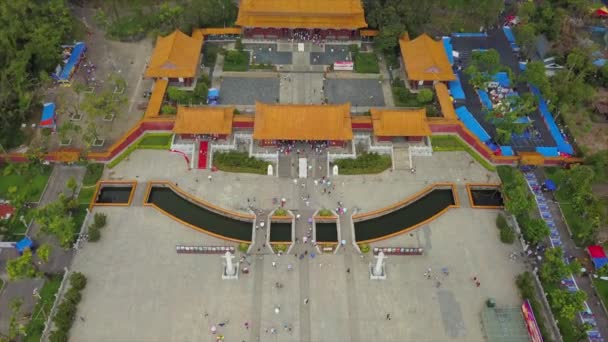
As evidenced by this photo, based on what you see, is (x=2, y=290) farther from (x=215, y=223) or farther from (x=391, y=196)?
(x=391, y=196)

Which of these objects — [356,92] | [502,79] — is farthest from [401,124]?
[502,79]

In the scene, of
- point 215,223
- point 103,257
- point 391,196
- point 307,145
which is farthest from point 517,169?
point 103,257

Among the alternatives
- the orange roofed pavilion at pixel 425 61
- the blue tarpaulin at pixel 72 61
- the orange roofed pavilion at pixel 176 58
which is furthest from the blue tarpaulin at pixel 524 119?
the blue tarpaulin at pixel 72 61

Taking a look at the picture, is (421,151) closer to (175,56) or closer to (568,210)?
(568,210)

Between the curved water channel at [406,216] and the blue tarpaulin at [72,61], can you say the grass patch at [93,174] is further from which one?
the curved water channel at [406,216]

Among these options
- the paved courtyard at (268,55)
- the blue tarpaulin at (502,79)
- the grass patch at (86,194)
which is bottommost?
the grass patch at (86,194)
